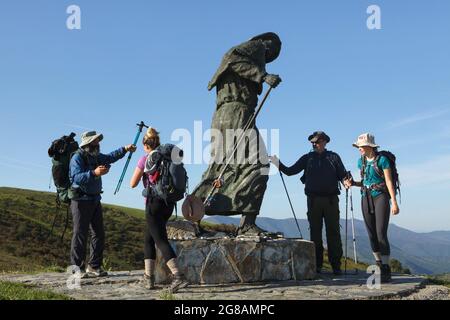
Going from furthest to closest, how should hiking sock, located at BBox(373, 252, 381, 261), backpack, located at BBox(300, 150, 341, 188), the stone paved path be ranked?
1. backpack, located at BBox(300, 150, 341, 188)
2. hiking sock, located at BBox(373, 252, 381, 261)
3. the stone paved path

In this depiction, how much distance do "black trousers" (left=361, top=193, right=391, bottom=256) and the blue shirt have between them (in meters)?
4.82

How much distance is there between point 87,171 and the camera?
9.46 m

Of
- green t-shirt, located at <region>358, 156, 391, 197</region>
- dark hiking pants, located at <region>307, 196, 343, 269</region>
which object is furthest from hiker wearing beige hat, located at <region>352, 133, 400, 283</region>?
dark hiking pants, located at <region>307, 196, 343, 269</region>

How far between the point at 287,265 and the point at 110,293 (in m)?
3.29

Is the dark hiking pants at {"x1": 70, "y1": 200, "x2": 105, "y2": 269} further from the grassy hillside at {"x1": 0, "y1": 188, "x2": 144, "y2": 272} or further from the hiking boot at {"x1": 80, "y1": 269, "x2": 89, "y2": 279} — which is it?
the grassy hillside at {"x1": 0, "y1": 188, "x2": 144, "y2": 272}

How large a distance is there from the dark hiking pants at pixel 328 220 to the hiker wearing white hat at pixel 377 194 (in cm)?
133

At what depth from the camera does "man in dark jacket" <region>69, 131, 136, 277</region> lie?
940cm

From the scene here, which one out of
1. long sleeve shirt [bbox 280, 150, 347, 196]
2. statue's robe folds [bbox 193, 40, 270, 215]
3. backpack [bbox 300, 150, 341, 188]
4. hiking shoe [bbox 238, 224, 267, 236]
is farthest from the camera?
backpack [bbox 300, 150, 341, 188]

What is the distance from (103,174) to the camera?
8875mm

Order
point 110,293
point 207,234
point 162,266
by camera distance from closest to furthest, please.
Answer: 1. point 110,293
2. point 162,266
3. point 207,234

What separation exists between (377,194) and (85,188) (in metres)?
5.41

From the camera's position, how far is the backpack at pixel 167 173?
25.1 ft
